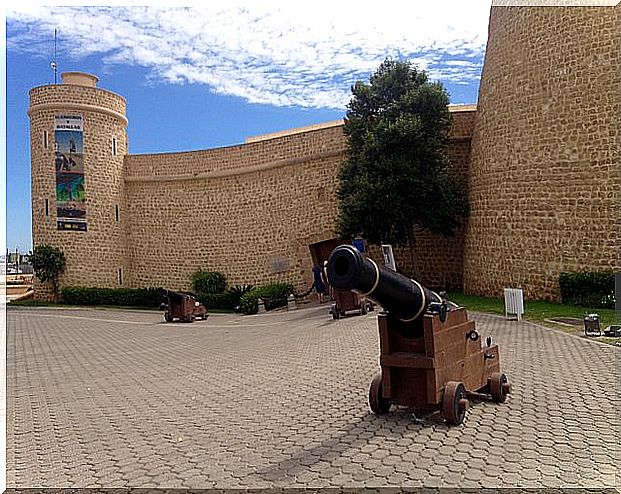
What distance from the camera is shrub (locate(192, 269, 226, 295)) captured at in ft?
73.2

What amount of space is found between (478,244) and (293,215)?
290 inches

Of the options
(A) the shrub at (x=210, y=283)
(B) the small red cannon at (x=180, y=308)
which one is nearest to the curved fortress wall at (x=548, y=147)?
(B) the small red cannon at (x=180, y=308)

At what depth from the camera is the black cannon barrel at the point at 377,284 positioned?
3.77 meters

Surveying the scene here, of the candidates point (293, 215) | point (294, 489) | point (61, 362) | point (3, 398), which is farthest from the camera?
point (293, 215)

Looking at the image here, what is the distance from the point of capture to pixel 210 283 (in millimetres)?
22344

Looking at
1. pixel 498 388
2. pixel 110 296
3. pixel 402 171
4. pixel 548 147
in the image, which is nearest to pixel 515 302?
pixel 548 147

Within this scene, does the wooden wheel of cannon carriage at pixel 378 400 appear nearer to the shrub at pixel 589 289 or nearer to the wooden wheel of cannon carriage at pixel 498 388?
the wooden wheel of cannon carriage at pixel 498 388

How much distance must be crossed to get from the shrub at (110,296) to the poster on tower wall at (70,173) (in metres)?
2.45

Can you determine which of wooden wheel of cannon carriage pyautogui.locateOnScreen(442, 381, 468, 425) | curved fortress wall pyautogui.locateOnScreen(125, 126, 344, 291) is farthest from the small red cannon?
wooden wheel of cannon carriage pyautogui.locateOnScreen(442, 381, 468, 425)

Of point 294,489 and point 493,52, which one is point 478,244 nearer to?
point 493,52

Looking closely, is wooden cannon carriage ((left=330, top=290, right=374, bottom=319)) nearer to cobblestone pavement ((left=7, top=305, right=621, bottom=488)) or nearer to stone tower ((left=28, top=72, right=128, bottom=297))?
cobblestone pavement ((left=7, top=305, right=621, bottom=488))

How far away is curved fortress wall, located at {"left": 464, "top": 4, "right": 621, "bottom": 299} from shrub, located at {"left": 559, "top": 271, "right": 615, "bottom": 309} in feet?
0.98

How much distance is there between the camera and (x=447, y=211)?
15.5 metres

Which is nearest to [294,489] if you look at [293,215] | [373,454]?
[373,454]
